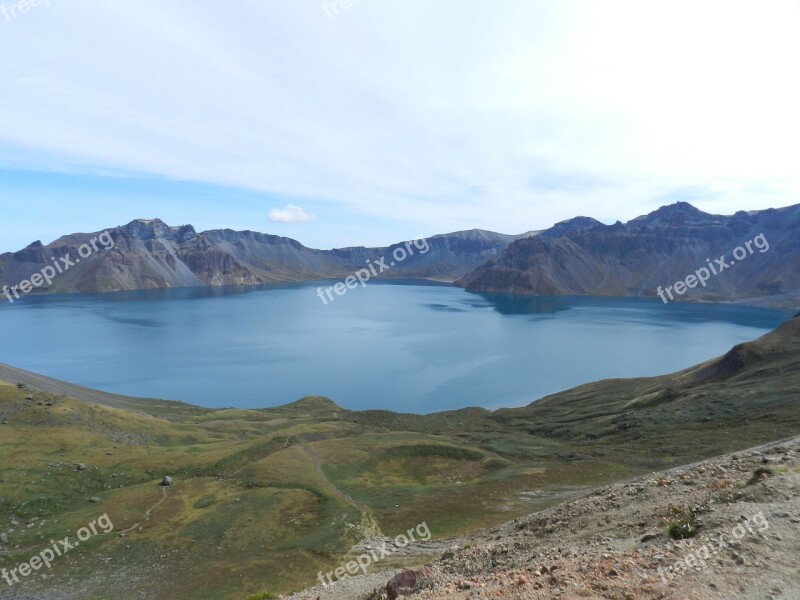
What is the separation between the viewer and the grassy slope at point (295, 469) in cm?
3594

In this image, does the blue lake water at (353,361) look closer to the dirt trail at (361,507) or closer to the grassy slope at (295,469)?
the grassy slope at (295,469)

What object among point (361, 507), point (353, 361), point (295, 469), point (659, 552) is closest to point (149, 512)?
point (295, 469)

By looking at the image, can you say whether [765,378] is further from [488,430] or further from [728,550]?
[728,550]

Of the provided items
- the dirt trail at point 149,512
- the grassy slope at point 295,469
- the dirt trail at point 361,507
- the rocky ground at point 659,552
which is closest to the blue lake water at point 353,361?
the grassy slope at point 295,469

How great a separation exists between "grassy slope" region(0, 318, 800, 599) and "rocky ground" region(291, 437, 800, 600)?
18994mm

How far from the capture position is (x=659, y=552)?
548 inches

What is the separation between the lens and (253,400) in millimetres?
108188

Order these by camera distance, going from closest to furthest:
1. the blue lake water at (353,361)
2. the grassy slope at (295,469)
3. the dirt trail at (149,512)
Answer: the grassy slope at (295,469), the dirt trail at (149,512), the blue lake water at (353,361)

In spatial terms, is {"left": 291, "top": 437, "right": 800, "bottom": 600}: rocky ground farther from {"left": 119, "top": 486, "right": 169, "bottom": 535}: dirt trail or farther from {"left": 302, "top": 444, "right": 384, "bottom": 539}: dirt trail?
{"left": 119, "top": 486, "right": 169, "bottom": 535}: dirt trail

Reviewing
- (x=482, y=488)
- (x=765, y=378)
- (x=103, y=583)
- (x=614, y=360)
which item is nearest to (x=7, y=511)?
(x=103, y=583)

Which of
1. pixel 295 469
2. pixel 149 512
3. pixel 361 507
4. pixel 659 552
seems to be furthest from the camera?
pixel 295 469

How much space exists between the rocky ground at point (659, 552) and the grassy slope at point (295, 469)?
1899cm

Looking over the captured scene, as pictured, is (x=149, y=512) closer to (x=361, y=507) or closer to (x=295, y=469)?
(x=295, y=469)

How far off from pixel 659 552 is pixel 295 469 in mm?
45608
